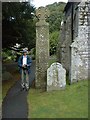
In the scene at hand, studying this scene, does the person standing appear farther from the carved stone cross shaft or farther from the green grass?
the carved stone cross shaft

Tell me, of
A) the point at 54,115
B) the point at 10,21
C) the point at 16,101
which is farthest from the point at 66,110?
the point at 10,21

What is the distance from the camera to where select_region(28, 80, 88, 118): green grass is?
1134 centimetres

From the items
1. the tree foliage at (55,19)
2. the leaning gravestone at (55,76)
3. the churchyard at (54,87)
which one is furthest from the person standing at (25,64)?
the tree foliage at (55,19)

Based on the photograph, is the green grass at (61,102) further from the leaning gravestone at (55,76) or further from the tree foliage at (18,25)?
the tree foliage at (18,25)

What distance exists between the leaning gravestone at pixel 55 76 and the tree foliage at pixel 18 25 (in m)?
7.35

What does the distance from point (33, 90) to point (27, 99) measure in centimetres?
237

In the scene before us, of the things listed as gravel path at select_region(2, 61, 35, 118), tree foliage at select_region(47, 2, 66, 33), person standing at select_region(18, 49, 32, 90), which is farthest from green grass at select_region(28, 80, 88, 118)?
tree foliage at select_region(47, 2, 66, 33)

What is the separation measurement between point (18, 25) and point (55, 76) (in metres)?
11.4

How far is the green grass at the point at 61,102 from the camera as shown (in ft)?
37.2

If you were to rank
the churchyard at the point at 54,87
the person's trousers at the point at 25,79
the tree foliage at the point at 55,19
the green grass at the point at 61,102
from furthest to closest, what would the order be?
the tree foliage at the point at 55,19, the person's trousers at the point at 25,79, the churchyard at the point at 54,87, the green grass at the point at 61,102

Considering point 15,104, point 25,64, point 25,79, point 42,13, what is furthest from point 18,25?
point 15,104

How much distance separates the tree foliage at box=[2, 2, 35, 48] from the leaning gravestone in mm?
7351

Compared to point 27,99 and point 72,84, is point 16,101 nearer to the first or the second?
point 27,99

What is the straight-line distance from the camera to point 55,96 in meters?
14.6
